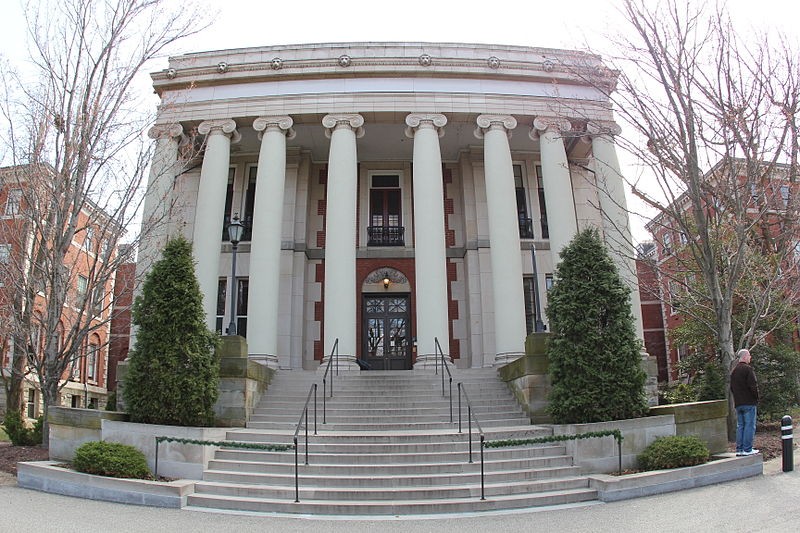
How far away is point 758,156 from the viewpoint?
12469 millimetres

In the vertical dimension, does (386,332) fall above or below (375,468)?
above

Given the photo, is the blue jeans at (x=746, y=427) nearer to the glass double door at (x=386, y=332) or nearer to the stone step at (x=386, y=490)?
the stone step at (x=386, y=490)

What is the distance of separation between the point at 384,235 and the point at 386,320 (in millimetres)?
3145

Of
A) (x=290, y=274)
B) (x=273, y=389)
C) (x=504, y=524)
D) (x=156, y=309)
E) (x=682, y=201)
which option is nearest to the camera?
(x=504, y=524)

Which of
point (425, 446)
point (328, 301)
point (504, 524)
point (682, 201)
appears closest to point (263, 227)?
point (328, 301)

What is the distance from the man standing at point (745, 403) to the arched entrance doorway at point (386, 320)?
1232 centimetres

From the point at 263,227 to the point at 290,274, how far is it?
3.38 metres

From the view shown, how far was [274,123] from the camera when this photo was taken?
19.5m

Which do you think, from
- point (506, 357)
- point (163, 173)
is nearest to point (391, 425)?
point (506, 357)

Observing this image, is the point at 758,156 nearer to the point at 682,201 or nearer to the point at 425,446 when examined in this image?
the point at 682,201

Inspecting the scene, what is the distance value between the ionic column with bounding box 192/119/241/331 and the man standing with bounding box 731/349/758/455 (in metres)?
13.3

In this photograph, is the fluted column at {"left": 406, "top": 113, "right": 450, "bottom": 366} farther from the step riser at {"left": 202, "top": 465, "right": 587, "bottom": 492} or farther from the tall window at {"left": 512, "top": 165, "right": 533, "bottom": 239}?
the step riser at {"left": 202, "top": 465, "right": 587, "bottom": 492}

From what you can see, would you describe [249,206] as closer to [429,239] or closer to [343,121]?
[343,121]

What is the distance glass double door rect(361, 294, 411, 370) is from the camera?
70.4 feet
